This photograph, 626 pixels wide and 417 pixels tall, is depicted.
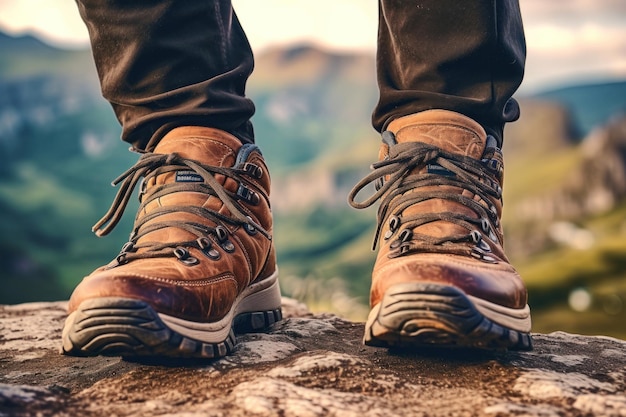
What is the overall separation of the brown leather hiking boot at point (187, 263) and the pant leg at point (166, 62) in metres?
0.06

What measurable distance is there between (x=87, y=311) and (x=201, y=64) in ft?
2.19

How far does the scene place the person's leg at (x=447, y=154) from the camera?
4.45 feet

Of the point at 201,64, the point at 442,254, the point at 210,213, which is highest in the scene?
the point at 201,64

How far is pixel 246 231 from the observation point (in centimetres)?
162

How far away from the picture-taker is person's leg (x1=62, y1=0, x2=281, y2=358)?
1.42 meters

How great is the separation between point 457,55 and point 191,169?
648 mm

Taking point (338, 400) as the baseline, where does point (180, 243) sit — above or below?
above

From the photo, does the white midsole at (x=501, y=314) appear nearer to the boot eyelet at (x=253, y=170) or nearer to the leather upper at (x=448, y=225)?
the leather upper at (x=448, y=225)

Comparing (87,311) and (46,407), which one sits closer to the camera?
(46,407)

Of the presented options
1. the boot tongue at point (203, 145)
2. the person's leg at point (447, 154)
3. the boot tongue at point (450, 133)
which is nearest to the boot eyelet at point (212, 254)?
the boot tongue at point (203, 145)

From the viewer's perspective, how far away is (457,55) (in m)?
1.58

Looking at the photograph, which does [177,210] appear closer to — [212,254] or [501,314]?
[212,254]

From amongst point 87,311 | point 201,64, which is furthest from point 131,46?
point 87,311

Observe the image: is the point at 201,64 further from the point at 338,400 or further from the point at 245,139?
the point at 338,400
